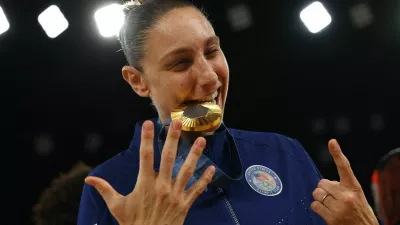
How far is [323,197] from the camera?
104 cm

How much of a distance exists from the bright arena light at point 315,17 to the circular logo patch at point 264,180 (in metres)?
2.21

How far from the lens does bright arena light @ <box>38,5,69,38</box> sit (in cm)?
293

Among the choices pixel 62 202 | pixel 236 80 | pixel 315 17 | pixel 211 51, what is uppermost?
pixel 211 51

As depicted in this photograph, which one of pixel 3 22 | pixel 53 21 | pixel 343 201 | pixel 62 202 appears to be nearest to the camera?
pixel 343 201

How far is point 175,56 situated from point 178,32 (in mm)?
52

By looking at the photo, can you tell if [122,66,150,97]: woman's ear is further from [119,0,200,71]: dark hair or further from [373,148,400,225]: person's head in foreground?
[373,148,400,225]: person's head in foreground

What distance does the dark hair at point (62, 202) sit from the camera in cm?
181

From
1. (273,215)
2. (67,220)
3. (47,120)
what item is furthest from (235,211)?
(47,120)

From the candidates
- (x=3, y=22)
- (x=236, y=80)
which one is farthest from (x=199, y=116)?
(x=236, y=80)

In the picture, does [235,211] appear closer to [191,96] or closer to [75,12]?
[191,96]

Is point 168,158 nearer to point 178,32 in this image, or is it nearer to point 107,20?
point 178,32

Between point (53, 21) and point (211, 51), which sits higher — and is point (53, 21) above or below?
below

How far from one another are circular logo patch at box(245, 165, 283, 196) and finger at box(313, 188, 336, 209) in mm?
86

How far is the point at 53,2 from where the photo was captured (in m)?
2.90
